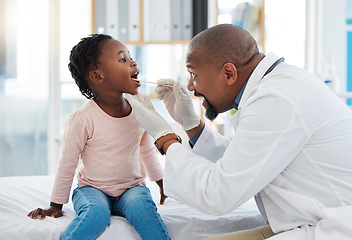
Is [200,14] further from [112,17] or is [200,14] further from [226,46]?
[226,46]

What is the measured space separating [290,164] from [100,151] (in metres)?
0.63

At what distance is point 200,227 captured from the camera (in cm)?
125

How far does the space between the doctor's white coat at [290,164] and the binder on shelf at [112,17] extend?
6.60 feet

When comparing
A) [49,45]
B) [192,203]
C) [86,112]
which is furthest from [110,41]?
[49,45]

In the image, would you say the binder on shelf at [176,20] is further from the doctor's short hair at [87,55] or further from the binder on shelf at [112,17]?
the doctor's short hair at [87,55]

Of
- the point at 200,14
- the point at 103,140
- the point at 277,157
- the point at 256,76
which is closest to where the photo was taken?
the point at 277,157

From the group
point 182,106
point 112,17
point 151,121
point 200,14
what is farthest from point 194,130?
point 112,17

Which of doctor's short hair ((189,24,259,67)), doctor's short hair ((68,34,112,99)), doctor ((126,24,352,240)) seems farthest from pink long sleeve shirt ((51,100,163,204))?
doctor's short hair ((189,24,259,67))

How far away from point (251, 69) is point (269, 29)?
219 cm

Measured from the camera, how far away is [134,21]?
290 centimetres

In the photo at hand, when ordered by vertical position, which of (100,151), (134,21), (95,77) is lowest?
(100,151)

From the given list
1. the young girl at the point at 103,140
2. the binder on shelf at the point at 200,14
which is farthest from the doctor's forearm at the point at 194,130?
the binder on shelf at the point at 200,14

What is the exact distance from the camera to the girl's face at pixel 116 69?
4.55 ft

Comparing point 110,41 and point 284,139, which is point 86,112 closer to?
point 110,41
